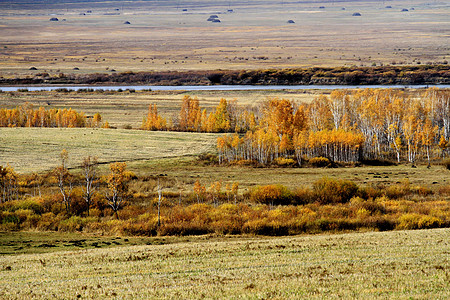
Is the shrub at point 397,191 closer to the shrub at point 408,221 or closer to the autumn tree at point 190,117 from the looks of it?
the shrub at point 408,221

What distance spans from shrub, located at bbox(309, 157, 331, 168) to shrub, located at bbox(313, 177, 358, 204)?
18.4 metres

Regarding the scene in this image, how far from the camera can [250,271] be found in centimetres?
2012

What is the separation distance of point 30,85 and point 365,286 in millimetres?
159741

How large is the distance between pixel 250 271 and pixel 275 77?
501 ft

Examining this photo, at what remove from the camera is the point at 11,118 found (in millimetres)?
94500

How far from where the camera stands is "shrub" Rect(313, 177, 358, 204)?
1806 inches

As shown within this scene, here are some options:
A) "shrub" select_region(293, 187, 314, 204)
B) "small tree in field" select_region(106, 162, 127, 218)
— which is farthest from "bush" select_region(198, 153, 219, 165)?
"shrub" select_region(293, 187, 314, 204)

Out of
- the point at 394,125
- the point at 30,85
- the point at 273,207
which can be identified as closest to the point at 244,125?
the point at 394,125

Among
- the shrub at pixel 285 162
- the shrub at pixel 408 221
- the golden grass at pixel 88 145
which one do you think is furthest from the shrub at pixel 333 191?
the golden grass at pixel 88 145

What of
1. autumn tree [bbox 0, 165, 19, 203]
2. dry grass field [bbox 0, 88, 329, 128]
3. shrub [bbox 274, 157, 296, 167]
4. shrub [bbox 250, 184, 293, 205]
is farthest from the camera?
dry grass field [bbox 0, 88, 329, 128]

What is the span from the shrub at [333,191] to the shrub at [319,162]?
1841 cm

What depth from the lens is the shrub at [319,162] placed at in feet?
219

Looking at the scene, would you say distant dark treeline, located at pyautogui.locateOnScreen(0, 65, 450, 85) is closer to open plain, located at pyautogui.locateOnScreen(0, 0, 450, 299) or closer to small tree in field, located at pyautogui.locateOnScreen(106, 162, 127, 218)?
open plain, located at pyautogui.locateOnScreen(0, 0, 450, 299)

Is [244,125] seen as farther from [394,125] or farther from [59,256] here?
[59,256]
